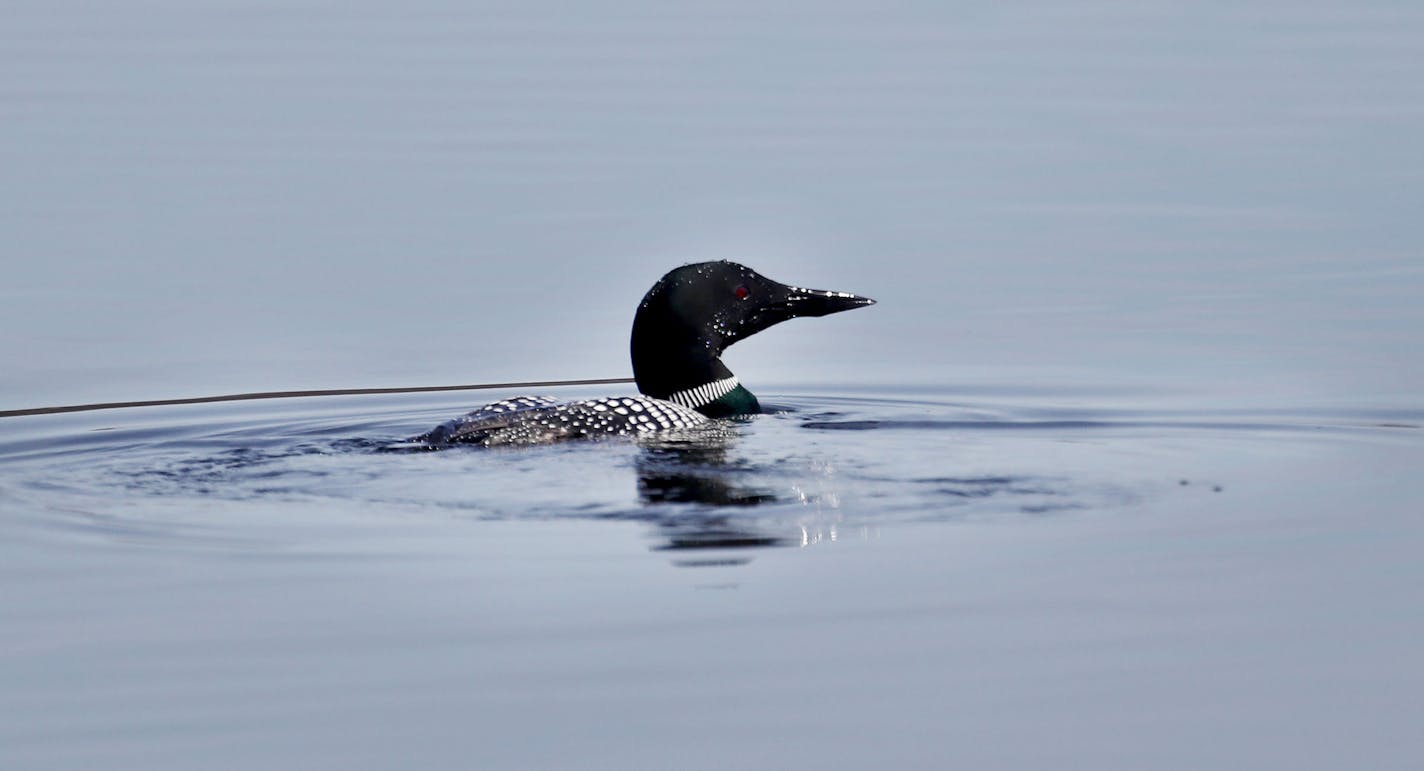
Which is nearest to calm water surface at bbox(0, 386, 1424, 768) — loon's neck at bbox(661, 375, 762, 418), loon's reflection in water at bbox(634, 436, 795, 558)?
loon's reflection in water at bbox(634, 436, 795, 558)

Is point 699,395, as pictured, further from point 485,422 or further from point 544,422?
point 485,422

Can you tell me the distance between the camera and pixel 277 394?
304 inches

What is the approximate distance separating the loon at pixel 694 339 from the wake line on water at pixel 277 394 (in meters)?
0.81

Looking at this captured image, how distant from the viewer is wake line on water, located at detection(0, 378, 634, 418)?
735 centimetres

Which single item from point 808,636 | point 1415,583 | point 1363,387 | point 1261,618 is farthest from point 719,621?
point 1363,387

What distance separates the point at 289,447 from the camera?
639cm

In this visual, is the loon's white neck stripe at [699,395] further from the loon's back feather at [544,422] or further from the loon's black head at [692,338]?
the loon's back feather at [544,422]

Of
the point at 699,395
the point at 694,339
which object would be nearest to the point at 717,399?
the point at 699,395

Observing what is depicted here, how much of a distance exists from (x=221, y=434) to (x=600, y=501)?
2.00 meters

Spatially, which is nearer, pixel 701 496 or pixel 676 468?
pixel 701 496

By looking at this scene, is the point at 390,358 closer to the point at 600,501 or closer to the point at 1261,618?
the point at 600,501

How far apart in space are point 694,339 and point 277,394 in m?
1.65

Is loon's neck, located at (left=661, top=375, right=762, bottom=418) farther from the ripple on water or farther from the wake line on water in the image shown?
the wake line on water

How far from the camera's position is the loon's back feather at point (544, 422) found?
245 inches
